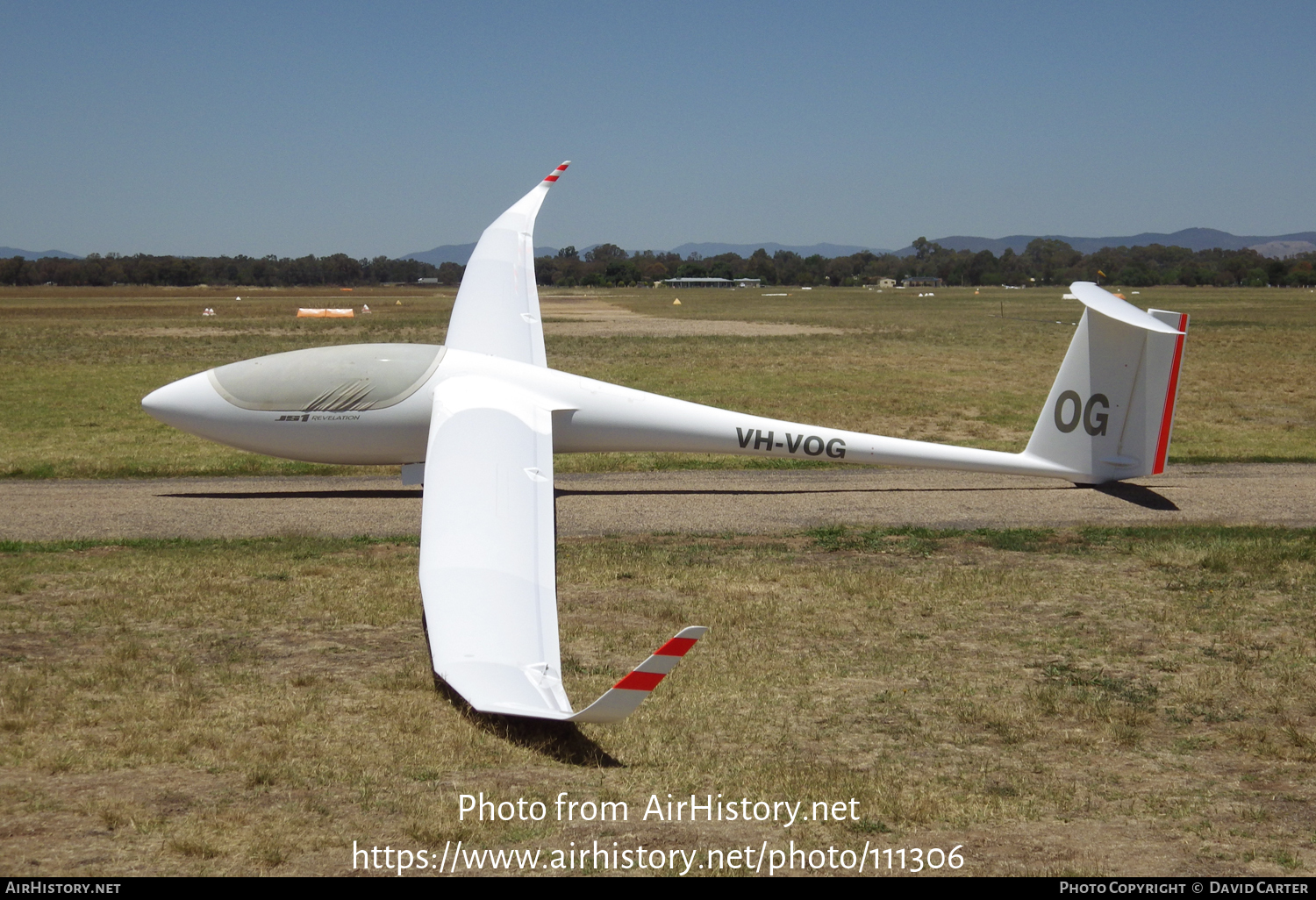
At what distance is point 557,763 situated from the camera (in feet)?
27.6

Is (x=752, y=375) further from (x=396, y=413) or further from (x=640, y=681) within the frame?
(x=640, y=681)

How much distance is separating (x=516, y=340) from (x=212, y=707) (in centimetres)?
1142

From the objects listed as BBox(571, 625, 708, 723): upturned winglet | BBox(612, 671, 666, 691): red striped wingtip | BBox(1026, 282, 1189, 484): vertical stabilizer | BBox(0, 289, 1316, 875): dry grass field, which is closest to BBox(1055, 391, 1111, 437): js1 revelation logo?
BBox(1026, 282, 1189, 484): vertical stabilizer

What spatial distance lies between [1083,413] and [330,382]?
13.4 metres

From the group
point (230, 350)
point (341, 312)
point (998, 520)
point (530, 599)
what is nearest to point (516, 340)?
point (998, 520)

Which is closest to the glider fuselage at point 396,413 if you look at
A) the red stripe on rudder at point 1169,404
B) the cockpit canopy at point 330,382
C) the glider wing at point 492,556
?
the cockpit canopy at point 330,382

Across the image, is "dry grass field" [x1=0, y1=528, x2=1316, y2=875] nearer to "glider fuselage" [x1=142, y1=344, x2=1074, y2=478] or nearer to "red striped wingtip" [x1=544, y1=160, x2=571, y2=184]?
"glider fuselage" [x1=142, y1=344, x2=1074, y2=478]

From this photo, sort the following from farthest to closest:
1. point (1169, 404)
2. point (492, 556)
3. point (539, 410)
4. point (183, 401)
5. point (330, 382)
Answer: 1. point (183, 401)
2. point (330, 382)
3. point (1169, 404)
4. point (539, 410)
5. point (492, 556)

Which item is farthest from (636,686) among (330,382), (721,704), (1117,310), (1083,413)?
(1083,413)

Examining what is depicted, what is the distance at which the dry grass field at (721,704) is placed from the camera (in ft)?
23.4

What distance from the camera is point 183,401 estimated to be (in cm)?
1800

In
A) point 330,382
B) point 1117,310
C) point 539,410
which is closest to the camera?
point 539,410

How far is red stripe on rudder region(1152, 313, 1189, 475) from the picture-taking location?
1694cm
